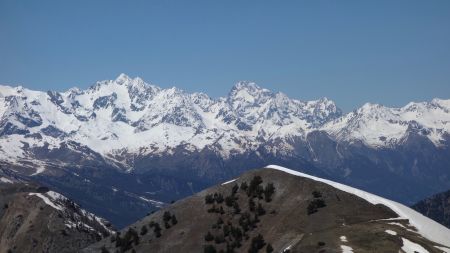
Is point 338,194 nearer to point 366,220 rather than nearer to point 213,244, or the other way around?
point 366,220

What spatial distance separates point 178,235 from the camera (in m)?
141

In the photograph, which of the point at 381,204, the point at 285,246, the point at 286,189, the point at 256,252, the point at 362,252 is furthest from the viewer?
the point at 286,189

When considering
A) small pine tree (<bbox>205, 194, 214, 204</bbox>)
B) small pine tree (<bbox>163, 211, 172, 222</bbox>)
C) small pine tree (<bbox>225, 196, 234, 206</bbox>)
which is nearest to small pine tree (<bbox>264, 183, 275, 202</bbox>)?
small pine tree (<bbox>225, 196, 234, 206</bbox>)

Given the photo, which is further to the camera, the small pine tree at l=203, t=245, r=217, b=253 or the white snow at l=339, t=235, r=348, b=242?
the small pine tree at l=203, t=245, r=217, b=253

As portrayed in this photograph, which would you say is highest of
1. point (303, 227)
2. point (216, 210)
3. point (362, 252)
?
point (216, 210)

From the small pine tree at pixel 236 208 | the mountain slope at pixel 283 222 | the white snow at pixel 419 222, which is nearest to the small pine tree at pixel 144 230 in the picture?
the mountain slope at pixel 283 222

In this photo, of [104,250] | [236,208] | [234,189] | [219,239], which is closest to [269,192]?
[236,208]

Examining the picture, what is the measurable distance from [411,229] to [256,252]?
24771 mm

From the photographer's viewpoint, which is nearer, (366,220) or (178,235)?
(366,220)

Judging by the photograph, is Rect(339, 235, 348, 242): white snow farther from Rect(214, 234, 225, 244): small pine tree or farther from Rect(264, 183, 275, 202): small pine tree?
Rect(264, 183, 275, 202): small pine tree

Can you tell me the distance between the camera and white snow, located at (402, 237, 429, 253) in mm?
96125

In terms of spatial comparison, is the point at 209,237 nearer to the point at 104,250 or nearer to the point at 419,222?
the point at 104,250

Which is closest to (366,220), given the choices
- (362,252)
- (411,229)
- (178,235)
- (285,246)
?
(411,229)

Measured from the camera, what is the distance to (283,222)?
126812 mm
